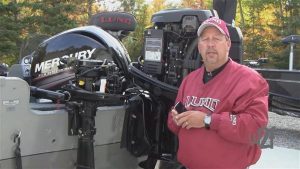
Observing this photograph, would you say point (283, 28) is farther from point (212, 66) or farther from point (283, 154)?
point (212, 66)

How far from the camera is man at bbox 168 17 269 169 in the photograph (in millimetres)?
2166

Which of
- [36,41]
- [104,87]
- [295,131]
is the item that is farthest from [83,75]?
[295,131]

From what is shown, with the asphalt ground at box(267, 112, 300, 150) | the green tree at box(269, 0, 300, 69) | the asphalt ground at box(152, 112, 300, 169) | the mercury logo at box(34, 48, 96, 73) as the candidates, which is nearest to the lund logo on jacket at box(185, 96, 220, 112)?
the asphalt ground at box(152, 112, 300, 169)

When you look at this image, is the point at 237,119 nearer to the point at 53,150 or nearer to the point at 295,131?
the point at 53,150

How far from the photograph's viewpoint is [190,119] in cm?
226

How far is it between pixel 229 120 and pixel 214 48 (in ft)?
1.39

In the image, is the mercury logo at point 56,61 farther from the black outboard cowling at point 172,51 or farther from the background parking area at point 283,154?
the background parking area at point 283,154

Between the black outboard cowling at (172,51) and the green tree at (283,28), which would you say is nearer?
the black outboard cowling at (172,51)

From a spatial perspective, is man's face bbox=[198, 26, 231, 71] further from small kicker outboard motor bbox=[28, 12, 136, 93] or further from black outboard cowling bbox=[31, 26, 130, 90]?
black outboard cowling bbox=[31, 26, 130, 90]

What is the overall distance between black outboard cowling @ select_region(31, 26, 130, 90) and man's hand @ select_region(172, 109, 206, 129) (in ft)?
2.85

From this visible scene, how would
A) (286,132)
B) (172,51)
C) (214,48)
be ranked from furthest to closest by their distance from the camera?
(286,132) → (172,51) → (214,48)

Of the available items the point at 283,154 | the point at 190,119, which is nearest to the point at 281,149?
the point at 283,154

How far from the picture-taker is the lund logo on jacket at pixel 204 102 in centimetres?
228

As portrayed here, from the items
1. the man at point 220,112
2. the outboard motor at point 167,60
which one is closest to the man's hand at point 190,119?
the man at point 220,112
